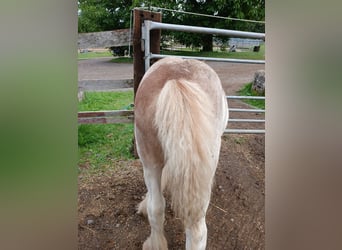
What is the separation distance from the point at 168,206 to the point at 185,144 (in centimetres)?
61

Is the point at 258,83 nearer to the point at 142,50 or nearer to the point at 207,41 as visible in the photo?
the point at 207,41

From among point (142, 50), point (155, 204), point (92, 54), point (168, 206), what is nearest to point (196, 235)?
point (155, 204)

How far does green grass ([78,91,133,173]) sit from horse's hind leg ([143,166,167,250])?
0.36m

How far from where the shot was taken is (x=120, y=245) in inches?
38.2

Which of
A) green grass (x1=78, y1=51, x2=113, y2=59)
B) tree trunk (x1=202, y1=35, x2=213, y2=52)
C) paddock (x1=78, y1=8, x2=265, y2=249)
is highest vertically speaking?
tree trunk (x1=202, y1=35, x2=213, y2=52)

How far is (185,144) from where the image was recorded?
63 centimetres

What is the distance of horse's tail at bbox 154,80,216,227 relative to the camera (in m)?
0.63

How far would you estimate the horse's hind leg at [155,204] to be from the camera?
79 cm

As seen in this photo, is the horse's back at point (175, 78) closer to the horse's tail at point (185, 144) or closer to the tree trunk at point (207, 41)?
the horse's tail at point (185, 144)

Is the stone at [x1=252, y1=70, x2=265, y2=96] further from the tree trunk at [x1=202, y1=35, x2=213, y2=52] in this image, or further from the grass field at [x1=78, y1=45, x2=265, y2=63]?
the tree trunk at [x1=202, y1=35, x2=213, y2=52]

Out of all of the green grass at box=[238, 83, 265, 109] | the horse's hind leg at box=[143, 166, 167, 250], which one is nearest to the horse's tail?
the horse's hind leg at box=[143, 166, 167, 250]

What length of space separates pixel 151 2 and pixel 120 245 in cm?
91
